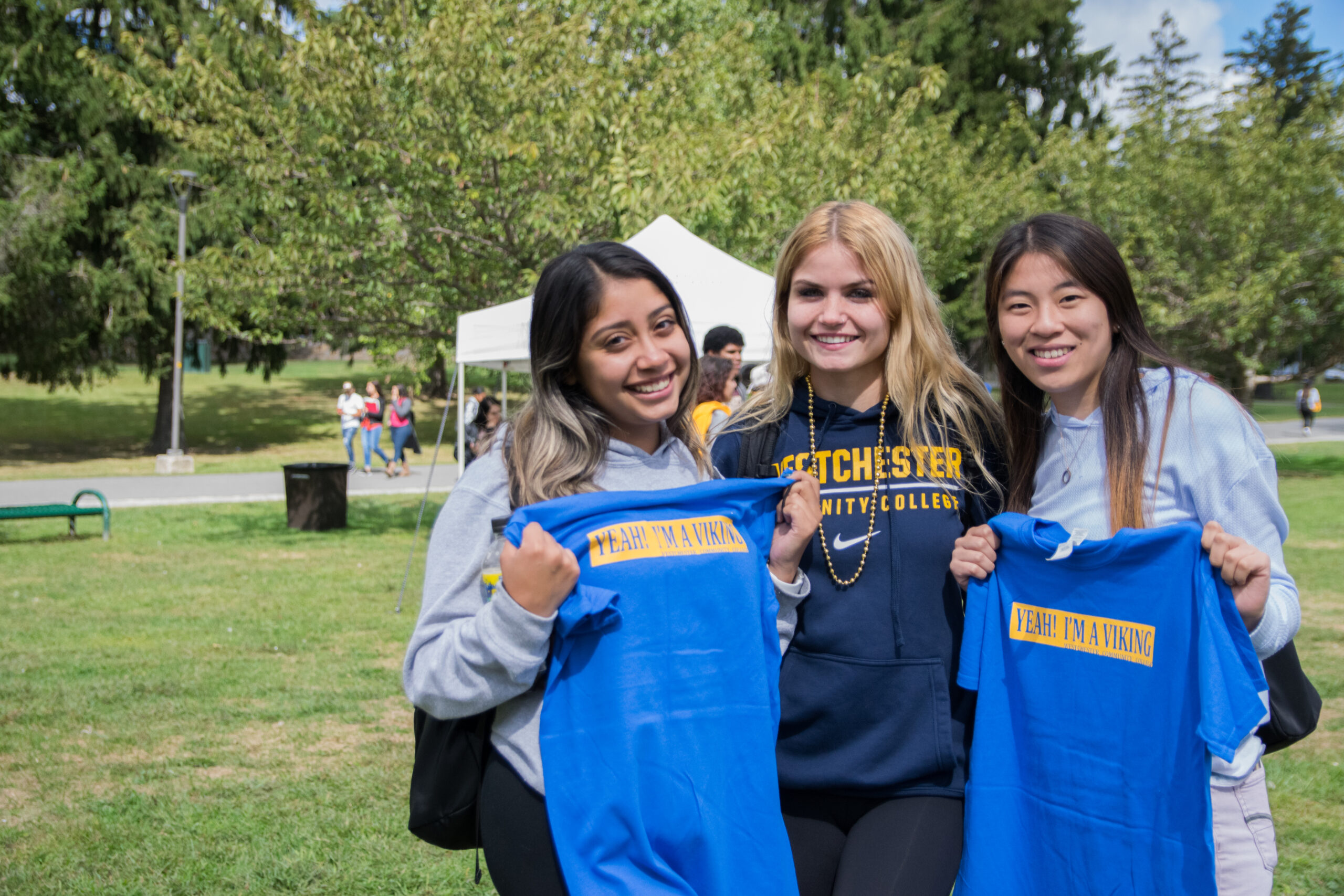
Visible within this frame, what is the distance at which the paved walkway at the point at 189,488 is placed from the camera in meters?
17.2

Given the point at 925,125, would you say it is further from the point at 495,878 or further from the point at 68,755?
the point at 495,878

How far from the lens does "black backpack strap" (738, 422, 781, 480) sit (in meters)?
2.43

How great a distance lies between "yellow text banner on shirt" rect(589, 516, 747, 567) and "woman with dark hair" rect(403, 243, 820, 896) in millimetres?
89

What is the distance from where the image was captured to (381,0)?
11133mm

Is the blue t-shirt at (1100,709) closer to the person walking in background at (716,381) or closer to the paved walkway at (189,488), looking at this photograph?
the person walking in background at (716,381)

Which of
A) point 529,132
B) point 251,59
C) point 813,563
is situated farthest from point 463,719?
point 251,59

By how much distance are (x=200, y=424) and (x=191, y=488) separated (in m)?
16.0

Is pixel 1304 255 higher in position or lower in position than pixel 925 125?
lower

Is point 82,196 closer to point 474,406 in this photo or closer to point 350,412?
point 350,412

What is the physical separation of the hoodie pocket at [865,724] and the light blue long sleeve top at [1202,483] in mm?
483

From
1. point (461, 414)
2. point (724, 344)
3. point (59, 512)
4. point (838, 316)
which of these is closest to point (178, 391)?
point (59, 512)

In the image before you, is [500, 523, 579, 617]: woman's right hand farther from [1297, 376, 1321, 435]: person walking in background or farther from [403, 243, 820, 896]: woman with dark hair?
Result: [1297, 376, 1321, 435]: person walking in background

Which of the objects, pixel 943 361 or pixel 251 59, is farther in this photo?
pixel 251 59

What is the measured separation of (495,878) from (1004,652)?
1151mm
